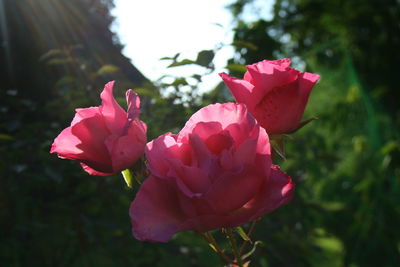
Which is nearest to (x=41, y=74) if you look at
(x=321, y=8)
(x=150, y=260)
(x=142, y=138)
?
(x=150, y=260)

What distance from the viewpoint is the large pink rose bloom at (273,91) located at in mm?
422

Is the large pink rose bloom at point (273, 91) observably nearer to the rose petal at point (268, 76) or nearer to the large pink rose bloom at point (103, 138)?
the rose petal at point (268, 76)

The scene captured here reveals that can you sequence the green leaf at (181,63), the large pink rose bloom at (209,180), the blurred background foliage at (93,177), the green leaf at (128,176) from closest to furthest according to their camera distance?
the large pink rose bloom at (209,180) < the green leaf at (128,176) < the green leaf at (181,63) < the blurred background foliage at (93,177)

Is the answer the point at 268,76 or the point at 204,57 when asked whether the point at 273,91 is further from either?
the point at 204,57

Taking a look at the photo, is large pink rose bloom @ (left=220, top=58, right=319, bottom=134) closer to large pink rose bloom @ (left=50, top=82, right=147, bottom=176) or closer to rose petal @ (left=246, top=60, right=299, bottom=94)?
rose petal @ (left=246, top=60, right=299, bottom=94)

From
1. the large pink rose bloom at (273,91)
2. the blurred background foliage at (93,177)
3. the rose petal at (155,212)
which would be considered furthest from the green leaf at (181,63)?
the rose petal at (155,212)

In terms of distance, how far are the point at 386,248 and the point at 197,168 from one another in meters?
2.37

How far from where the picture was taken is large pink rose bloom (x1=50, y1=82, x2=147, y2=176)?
388mm

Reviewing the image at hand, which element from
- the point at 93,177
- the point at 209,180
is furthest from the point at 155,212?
the point at 93,177

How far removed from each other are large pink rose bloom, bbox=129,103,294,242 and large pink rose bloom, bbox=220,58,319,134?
0.19 feet

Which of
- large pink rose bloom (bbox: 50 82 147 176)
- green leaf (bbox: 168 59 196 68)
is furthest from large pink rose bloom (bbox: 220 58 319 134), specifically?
green leaf (bbox: 168 59 196 68)

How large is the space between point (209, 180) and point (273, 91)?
0.14 metres

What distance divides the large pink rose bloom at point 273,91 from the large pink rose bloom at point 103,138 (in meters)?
0.11

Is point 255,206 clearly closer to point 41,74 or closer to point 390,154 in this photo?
point 41,74
